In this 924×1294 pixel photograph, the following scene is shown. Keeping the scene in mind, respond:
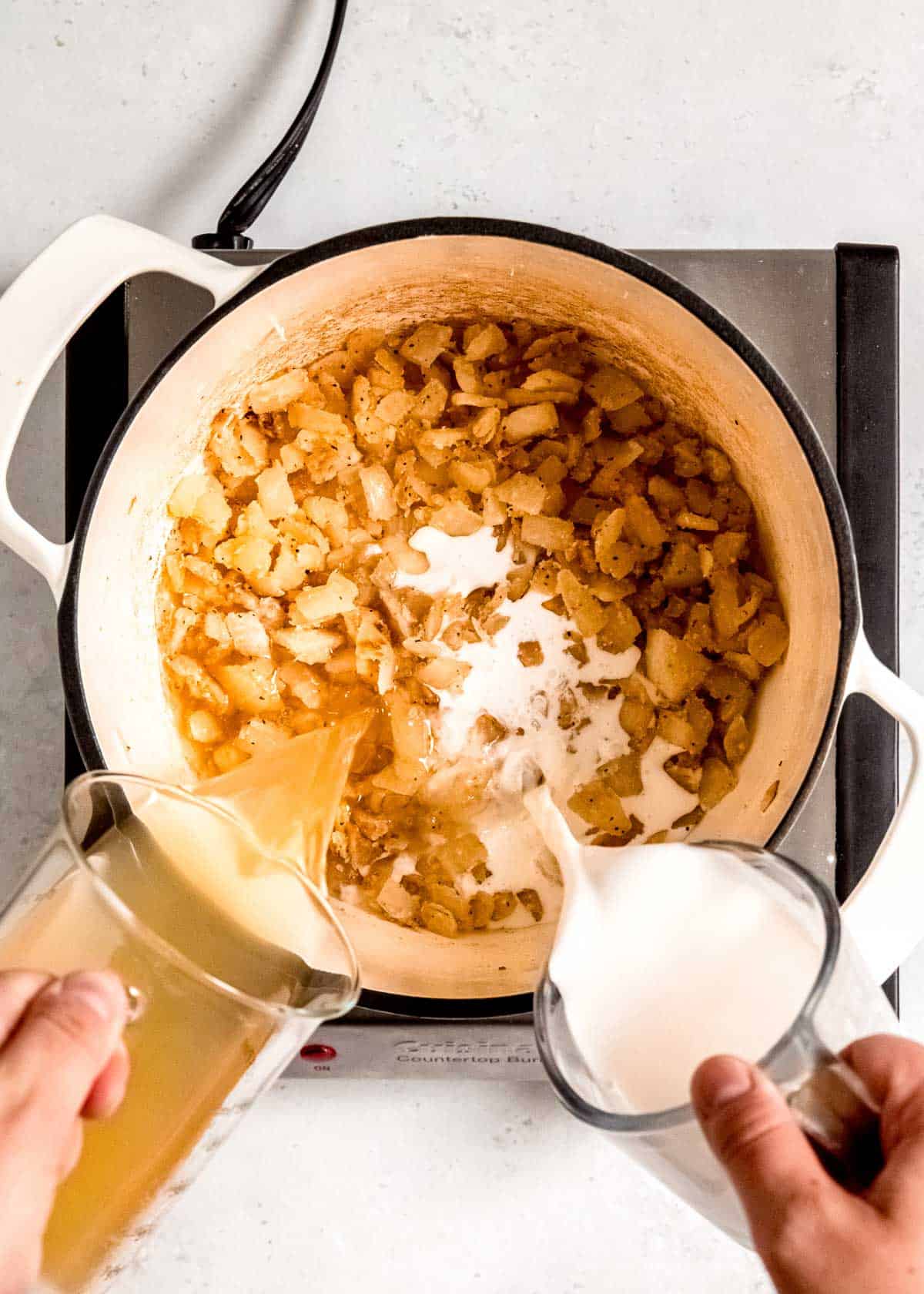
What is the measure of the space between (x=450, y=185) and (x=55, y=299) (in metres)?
0.34

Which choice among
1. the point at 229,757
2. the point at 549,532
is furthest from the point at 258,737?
the point at 549,532

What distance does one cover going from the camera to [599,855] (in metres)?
0.57

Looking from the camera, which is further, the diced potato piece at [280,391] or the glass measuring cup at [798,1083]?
the diced potato piece at [280,391]

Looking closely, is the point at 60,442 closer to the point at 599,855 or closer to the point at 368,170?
the point at 368,170

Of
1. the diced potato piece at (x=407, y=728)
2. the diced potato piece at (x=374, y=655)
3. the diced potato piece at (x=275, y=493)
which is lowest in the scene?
the diced potato piece at (x=407, y=728)

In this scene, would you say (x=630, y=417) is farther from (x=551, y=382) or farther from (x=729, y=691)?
(x=729, y=691)

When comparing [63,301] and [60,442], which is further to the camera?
[60,442]

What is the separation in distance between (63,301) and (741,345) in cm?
35

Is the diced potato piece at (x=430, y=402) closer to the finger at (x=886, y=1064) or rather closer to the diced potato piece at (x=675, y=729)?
the diced potato piece at (x=675, y=729)

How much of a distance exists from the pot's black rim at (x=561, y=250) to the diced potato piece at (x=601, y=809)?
0.15 metres

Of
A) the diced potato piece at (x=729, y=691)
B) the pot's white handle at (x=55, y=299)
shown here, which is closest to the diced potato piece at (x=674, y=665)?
the diced potato piece at (x=729, y=691)

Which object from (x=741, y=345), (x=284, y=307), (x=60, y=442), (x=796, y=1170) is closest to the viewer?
(x=796, y=1170)

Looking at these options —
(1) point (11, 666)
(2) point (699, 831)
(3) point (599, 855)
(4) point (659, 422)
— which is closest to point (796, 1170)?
(3) point (599, 855)

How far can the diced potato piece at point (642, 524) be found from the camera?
714mm
